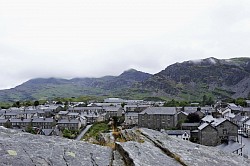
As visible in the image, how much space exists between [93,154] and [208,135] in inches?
2949

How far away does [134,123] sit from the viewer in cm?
12481

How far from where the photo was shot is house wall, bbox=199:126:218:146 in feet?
257

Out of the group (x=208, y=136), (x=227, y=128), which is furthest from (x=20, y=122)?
(x=227, y=128)

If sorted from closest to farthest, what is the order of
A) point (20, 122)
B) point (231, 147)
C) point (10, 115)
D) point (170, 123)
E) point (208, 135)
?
point (231, 147) < point (208, 135) < point (170, 123) < point (20, 122) < point (10, 115)

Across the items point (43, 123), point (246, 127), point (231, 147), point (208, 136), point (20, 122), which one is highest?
point (231, 147)

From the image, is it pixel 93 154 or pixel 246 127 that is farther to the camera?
pixel 246 127

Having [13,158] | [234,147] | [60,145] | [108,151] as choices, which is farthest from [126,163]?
[234,147]

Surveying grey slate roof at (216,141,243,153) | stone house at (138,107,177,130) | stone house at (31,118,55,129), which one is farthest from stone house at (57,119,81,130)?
grey slate roof at (216,141,243,153)

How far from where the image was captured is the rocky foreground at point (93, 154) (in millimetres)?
7148

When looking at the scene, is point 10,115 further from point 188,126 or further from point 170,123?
point 188,126

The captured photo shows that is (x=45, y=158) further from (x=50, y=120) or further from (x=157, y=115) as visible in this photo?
(x=50, y=120)

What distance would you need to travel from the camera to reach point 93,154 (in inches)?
322

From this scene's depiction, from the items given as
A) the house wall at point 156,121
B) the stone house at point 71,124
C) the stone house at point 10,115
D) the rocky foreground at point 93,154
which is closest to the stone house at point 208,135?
the house wall at point 156,121

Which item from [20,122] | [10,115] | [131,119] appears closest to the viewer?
[20,122]
